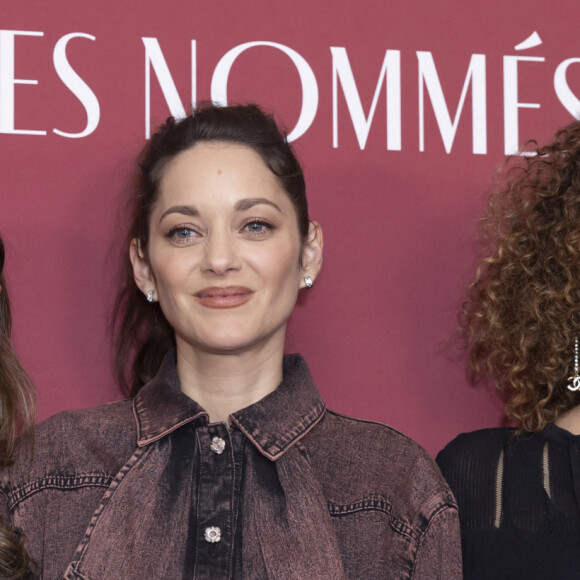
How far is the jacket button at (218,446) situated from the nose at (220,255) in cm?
28

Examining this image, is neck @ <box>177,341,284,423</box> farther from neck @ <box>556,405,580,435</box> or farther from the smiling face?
neck @ <box>556,405,580,435</box>

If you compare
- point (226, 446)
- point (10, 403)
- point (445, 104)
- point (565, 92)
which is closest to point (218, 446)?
point (226, 446)

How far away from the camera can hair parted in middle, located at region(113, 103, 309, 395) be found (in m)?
1.79

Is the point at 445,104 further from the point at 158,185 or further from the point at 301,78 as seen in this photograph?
the point at 158,185

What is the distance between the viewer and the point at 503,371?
2021 mm

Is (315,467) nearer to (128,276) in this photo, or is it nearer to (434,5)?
(128,276)

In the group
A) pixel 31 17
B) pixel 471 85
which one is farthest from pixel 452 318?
pixel 31 17

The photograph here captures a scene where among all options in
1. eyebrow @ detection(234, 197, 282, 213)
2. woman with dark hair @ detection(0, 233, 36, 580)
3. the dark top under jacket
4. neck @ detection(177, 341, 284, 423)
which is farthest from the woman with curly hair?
woman with dark hair @ detection(0, 233, 36, 580)

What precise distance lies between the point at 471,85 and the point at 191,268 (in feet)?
2.69

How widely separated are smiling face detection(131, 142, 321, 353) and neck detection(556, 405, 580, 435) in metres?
0.56

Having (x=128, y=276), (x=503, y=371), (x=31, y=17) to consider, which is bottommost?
(x=503, y=371)

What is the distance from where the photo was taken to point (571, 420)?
1832 mm

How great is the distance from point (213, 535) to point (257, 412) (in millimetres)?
225

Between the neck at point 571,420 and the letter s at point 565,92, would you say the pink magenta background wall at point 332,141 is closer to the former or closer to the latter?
the letter s at point 565,92
